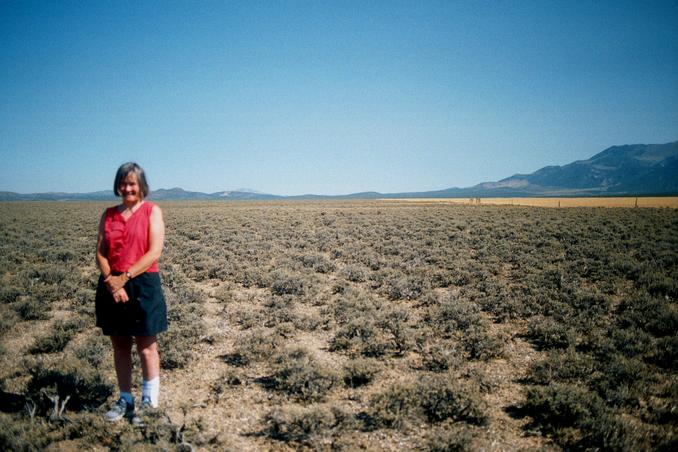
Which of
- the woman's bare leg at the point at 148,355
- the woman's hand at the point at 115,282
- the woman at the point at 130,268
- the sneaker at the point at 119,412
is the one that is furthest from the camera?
the sneaker at the point at 119,412

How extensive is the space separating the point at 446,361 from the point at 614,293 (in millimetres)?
6370

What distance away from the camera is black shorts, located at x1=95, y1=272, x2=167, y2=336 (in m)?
3.22

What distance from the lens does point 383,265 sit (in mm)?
12102

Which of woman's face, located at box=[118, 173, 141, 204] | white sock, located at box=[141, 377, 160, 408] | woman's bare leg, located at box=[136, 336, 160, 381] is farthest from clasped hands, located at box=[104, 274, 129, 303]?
white sock, located at box=[141, 377, 160, 408]

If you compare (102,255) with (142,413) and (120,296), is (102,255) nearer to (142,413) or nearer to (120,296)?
(120,296)

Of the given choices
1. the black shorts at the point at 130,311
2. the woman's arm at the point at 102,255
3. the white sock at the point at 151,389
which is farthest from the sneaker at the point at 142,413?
the woman's arm at the point at 102,255

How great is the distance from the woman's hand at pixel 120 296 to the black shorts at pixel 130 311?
2.9 inches

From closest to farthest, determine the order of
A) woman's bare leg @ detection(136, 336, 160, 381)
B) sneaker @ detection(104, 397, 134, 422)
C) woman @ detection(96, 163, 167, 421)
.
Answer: woman @ detection(96, 163, 167, 421), woman's bare leg @ detection(136, 336, 160, 381), sneaker @ detection(104, 397, 134, 422)

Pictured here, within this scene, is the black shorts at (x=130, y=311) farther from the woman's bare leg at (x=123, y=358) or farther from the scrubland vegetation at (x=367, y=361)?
the scrubland vegetation at (x=367, y=361)

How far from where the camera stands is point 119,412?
348cm

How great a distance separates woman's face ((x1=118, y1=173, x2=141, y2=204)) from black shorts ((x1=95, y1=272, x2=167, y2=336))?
779 millimetres

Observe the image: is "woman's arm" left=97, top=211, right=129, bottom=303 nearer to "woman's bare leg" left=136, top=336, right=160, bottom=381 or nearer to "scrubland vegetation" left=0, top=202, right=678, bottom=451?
"woman's bare leg" left=136, top=336, right=160, bottom=381

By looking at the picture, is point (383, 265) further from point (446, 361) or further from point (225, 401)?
point (225, 401)

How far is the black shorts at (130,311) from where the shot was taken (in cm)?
322
